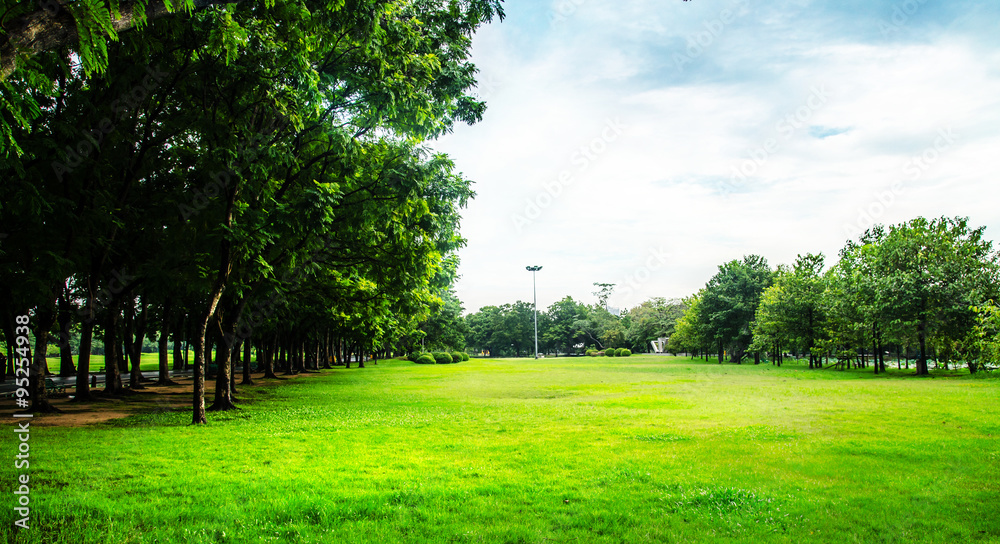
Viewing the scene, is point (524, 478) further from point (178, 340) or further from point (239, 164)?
point (178, 340)

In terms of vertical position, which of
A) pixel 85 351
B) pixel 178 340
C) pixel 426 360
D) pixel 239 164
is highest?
pixel 239 164

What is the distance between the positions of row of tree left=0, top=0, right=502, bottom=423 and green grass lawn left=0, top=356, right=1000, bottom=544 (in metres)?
4.60

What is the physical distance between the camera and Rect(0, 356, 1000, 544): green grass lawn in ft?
18.2

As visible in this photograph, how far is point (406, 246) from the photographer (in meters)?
16.3

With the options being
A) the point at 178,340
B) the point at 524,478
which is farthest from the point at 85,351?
the point at 178,340

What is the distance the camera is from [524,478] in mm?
7609

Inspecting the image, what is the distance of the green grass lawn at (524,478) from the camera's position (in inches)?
219

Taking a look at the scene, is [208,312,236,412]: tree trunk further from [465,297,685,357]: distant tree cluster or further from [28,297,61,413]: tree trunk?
[465,297,685,357]: distant tree cluster

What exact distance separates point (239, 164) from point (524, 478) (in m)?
10.6

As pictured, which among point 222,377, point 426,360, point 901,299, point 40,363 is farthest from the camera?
point 426,360

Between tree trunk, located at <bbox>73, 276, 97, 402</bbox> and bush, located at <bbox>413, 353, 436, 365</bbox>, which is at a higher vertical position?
tree trunk, located at <bbox>73, 276, 97, 402</bbox>

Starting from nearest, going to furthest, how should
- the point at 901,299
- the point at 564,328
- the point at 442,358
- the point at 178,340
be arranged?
the point at 901,299
the point at 178,340
the point at 442,358
the point at 564,328

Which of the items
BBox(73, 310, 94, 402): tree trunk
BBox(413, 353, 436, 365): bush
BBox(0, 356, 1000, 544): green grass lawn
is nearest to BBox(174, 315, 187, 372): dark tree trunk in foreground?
BBox(73, 310, 94, 402): tree trunk

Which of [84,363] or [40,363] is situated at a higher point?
[40,363]
